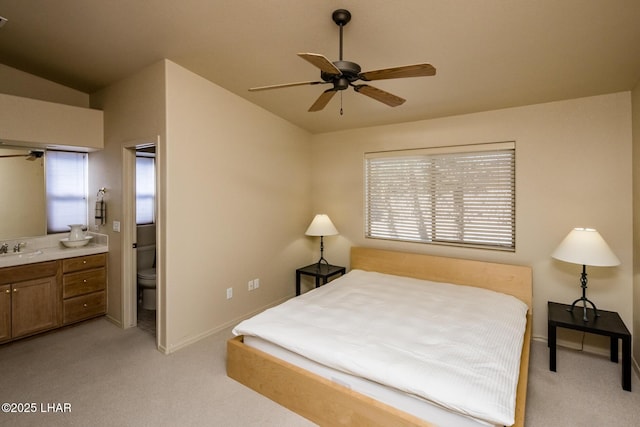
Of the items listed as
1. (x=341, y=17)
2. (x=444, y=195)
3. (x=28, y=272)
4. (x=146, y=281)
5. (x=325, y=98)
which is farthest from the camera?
(x=146, y=281)

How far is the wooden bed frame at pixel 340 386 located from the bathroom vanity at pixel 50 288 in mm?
2243

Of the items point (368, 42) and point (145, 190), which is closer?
point (368, 42)

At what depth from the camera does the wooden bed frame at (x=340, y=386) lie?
5.53 feet

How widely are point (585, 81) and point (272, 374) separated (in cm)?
348

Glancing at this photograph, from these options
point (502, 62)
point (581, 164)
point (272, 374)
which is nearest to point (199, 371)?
point (272, 374)

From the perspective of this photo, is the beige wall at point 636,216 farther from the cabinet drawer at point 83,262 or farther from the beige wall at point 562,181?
the cabinet drawer at point 83,262

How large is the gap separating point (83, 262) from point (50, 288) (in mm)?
374

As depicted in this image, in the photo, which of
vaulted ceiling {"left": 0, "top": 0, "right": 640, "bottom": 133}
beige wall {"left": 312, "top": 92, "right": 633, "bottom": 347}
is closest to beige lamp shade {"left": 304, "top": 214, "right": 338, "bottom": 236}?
beige wall {"left": 312, "top": 92, "right": 633, "bottom": 347}

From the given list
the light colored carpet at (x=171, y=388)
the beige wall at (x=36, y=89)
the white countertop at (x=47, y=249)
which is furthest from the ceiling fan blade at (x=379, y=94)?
the beige wall at (x=36, y=89)

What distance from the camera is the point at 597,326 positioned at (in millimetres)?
2459

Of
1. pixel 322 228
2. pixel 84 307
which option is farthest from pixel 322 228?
pixel 84 307

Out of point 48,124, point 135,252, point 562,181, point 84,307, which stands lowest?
point 84,307

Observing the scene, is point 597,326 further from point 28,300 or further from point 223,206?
point 28,300

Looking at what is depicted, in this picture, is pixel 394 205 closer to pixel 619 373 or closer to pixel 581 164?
pixel 581 164
